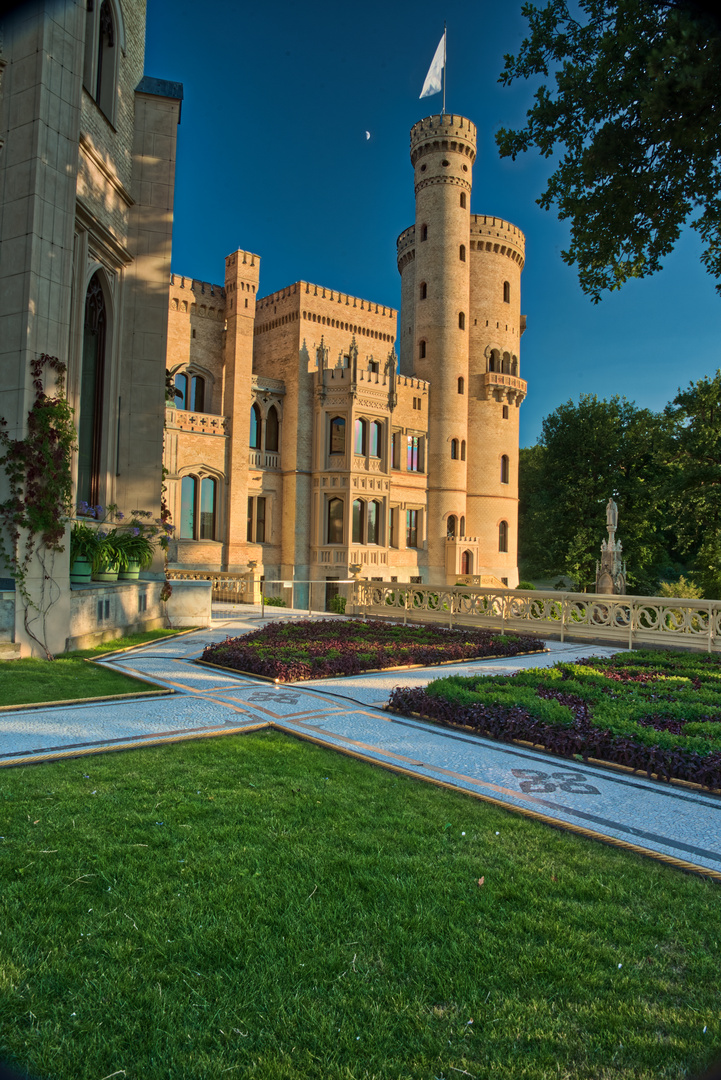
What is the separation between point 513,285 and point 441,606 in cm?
3188

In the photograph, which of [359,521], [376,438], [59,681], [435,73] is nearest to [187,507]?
[359,521]

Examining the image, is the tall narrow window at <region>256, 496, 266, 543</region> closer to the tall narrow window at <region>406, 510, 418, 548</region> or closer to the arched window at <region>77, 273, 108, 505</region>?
the tall narrow window at <region>406, 510, 418, 548</region>

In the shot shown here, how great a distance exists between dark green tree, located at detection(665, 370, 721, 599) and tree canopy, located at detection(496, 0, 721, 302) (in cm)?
2781

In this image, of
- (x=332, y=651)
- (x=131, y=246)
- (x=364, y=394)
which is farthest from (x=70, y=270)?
(x=364, y=394)

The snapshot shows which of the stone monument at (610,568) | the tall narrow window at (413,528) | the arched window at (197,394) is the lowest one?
the stone monument at (610,568)

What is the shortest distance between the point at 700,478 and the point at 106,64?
29306 mm

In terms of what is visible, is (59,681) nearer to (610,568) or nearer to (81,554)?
(81,554)

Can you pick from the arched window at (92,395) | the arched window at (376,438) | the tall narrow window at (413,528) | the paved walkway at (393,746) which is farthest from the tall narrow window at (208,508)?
the paved walkway at (393,746)

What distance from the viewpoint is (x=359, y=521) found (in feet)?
114

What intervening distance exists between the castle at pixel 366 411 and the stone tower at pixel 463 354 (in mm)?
93

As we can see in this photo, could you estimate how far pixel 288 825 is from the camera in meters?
3.66

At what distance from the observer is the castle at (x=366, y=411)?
31156mm

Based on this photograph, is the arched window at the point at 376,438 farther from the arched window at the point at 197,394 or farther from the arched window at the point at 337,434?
the arched window at the point at 197,394

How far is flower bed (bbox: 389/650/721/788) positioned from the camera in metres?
5.29
